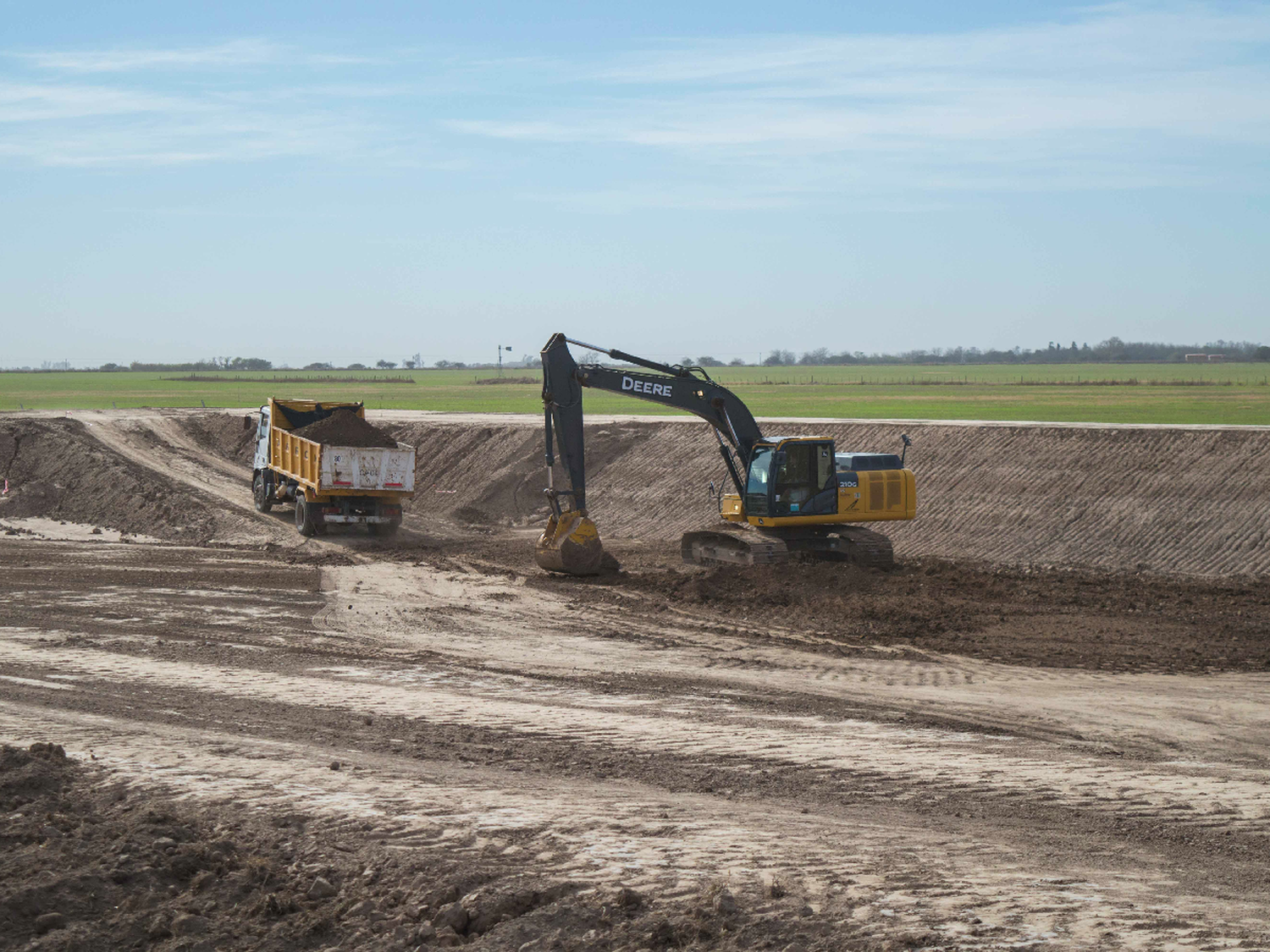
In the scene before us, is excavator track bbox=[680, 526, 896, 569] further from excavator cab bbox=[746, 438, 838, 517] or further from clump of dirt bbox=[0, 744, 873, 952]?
clump of dirt bbox=[0, 744, 873, 952]

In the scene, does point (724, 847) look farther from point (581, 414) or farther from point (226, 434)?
point (226, 434)

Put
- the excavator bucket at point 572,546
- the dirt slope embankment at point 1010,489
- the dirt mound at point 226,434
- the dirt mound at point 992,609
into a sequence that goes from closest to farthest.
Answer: the dirt mound at point 992,609 < the excavator bucket at point 572,546 < the dirt slope embankment at point 1010,489 < the dirt mound at point 226,434

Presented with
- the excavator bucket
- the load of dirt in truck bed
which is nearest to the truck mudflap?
the load of dirt in truck bed

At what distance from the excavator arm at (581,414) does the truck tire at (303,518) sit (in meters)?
7.13

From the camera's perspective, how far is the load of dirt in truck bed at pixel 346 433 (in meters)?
24.9

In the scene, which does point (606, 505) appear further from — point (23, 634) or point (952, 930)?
point (952, 930)

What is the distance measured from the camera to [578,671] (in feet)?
41.7

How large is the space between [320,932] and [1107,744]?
6697mm

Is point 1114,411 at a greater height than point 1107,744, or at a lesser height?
greater

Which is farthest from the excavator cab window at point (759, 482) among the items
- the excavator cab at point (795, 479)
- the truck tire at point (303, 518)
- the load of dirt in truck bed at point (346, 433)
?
the truck tire at point (303, 518)

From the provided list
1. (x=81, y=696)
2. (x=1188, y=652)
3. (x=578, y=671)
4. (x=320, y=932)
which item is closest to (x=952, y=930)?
(x=320, y=932)

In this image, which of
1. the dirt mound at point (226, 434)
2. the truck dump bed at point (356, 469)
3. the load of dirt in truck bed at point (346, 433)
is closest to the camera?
the truck dump bed at point (356, 469)

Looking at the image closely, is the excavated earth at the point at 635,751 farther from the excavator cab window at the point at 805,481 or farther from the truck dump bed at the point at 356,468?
the truck dump bed at the point at 356,468

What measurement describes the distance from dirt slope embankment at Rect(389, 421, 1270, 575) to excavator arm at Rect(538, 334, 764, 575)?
274 inches
